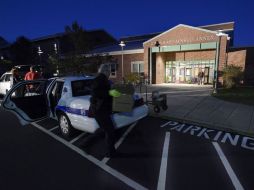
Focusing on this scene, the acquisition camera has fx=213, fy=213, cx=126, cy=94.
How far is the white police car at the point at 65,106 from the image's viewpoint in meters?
5.43

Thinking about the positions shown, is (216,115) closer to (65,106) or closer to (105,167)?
(105,167)

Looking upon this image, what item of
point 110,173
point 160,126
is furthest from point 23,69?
point 110,173

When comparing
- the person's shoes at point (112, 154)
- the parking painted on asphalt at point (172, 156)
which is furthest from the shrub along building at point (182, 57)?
the person's shoes at point (112, 154)

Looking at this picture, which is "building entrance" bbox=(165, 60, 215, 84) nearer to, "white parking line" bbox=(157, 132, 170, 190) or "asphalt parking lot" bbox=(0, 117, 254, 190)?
"asphalt parking lot" bbox=(0, 117, 254, 190)

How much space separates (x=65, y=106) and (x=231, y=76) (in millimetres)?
14739

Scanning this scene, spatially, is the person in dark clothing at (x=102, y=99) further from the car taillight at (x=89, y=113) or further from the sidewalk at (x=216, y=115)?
the sidewalk at (x=216, y=115)

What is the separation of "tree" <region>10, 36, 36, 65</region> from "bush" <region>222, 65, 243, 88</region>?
1239 inches

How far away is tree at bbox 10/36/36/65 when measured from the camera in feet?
119

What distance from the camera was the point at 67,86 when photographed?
20.1 ft

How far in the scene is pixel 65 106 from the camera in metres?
5.90

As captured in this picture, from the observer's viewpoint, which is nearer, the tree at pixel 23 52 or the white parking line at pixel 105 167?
the white parking line at pixel 105 167

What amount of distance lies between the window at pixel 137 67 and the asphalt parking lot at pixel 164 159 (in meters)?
17.6

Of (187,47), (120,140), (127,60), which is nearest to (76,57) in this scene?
(127,60)

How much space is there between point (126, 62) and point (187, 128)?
18.3 m
